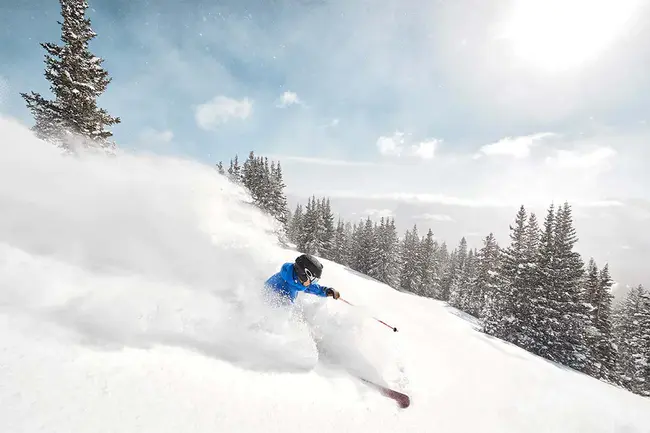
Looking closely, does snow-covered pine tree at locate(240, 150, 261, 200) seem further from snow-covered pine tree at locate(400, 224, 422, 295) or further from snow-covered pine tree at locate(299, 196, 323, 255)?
snow-covered pine tree at locate(400, 224, 422, 295)

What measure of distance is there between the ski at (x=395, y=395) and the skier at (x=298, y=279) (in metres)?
1.91

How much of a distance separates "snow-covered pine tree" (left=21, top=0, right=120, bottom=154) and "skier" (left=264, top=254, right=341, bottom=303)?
591 inches

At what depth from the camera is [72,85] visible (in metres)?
15.8

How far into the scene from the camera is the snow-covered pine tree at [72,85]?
1569cm

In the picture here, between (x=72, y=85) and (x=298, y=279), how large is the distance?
17.4 meters

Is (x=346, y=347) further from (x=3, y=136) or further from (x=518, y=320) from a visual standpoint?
(x=518, y=320)

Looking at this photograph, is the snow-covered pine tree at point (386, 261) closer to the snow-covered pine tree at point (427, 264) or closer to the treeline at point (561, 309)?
the snow-covered pine tree at point (427, 264)

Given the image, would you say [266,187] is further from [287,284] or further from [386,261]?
[287,284]

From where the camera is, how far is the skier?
681cm

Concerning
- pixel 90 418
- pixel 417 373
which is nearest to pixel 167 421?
pixel 90 418

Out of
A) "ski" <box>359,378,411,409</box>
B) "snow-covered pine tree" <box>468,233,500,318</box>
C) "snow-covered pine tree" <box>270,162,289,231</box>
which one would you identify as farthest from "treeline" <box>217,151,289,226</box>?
"ski" <box>359,378,411,409</box>

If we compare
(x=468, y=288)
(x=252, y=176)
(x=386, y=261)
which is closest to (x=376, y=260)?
(x=386, y=261)

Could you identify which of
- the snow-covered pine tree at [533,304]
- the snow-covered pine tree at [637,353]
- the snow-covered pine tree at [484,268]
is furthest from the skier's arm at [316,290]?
the snow-covered pine tree at [484,268]

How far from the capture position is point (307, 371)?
5.41 metres
